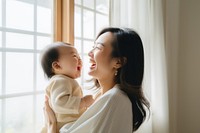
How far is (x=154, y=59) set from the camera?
208 cm

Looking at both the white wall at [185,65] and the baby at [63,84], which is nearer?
the baby at [63,84]

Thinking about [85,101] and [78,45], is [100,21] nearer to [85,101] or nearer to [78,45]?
[78,45]

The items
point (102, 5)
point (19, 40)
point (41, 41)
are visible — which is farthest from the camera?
point (102, 5)

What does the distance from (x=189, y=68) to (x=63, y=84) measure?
1.88 metres

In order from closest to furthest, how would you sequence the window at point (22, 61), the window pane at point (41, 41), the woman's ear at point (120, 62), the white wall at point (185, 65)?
→ the woman's ear at point (120, 62), the window at point (22, 61), the window pane at point (41, 41), the white wall at point (185, 65)

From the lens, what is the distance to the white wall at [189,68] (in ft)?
8.36

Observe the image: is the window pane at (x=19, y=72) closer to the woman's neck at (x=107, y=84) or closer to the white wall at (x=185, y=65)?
the woman's neck at (x=107, y=84)

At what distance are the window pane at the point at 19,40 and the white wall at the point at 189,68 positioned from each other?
1.78 m

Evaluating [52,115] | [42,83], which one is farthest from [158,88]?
[52,115]

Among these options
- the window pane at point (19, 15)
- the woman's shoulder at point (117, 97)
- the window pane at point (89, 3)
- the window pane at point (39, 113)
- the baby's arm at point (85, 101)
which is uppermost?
the window pane at point (89, 3)

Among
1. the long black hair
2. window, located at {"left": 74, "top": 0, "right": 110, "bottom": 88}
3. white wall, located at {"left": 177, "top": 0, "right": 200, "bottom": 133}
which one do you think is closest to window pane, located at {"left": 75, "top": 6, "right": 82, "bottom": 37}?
window, located at {"left": 74, "top": 0, "right": 110, "bottom": 88}

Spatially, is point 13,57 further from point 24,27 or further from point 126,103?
point 126,103

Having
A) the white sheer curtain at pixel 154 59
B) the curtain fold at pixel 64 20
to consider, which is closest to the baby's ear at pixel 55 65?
the curtain fold at pixel 64 20

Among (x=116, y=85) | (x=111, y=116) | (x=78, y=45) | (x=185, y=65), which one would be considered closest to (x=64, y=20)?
(x=78, y=45)
